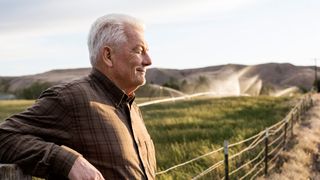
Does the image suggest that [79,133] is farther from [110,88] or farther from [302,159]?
[302,159]

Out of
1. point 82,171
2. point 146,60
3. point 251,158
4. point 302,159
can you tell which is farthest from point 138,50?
point 302,159

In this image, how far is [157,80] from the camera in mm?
129375

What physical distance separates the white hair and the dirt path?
6.22 meters

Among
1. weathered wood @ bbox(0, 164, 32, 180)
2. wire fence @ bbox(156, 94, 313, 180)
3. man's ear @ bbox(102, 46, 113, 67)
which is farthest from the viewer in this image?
wire fence @ bbox(156, 94, 313, 180)

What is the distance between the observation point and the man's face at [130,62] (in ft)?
8.78

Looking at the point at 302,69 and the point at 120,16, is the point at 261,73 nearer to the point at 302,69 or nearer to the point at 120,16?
the point at 302,69

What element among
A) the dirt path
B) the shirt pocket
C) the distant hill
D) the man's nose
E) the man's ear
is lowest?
the distant hill

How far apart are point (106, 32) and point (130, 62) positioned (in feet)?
0.52

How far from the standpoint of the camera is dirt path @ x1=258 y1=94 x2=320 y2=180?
9133 mm

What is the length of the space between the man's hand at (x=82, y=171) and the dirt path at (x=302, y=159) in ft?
21.4

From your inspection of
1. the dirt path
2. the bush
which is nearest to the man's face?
the dirt path

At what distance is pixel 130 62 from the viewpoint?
105 inches

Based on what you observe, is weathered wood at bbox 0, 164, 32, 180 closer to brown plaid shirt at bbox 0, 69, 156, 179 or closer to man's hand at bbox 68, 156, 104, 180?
brown plaid shirt at bbox 0, 69, 156, 179

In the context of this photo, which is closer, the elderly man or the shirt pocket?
the elderly man
